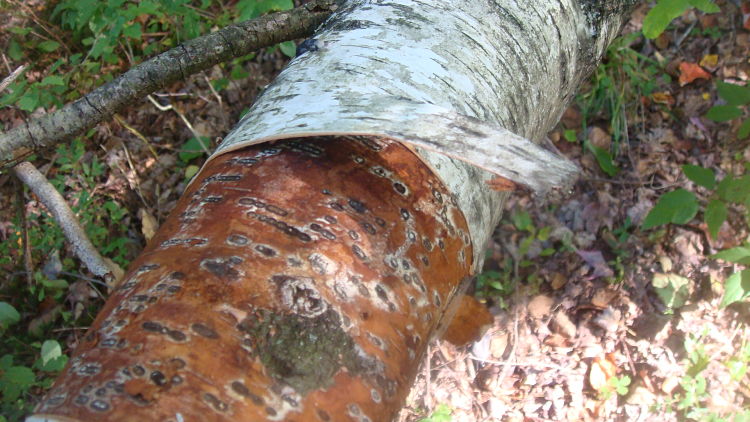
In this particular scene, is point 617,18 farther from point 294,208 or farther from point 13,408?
point 13,408

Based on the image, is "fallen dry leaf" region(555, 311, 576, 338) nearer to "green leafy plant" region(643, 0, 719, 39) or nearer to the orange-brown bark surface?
"green leafy plant" region(643, 0, 719, 39)

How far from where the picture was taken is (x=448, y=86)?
129cm

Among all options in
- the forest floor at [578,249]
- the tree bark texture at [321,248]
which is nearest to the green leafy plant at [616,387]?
the forest floor at [578,249]

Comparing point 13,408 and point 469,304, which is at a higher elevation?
point 469,304

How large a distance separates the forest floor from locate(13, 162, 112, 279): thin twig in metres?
0.13

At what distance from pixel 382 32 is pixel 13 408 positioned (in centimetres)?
A: 222

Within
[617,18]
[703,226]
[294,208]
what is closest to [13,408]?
[294,208]

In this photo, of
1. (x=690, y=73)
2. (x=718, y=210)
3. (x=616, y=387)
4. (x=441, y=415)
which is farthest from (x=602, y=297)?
(x=690, y=73)

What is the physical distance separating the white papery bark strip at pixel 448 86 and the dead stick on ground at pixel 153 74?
0.37m

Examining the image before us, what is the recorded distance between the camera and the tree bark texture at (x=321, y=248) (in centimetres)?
83

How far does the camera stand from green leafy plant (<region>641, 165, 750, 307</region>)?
2438 millimetres

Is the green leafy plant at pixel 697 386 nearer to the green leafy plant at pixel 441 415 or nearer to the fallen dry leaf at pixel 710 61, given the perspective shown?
the green leafy plant at pixel 441 415

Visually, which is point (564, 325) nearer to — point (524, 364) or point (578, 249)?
point (524, 364)

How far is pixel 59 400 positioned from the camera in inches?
31.7
